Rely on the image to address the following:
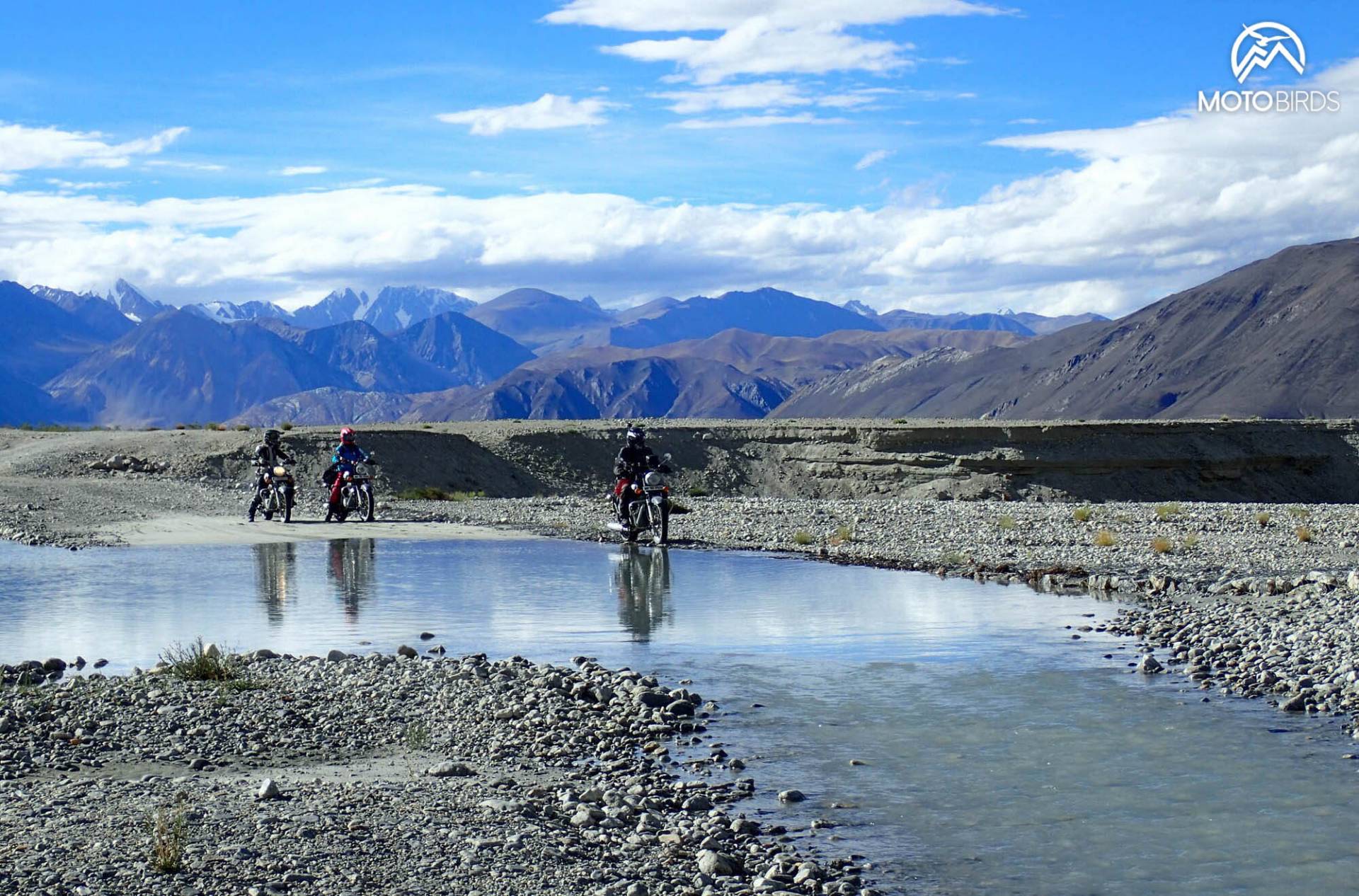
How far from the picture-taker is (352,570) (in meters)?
23.1

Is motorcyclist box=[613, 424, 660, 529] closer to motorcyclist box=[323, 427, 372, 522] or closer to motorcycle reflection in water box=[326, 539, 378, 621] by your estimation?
motorcycle reflection in water box=[326, 539, 378, 621]

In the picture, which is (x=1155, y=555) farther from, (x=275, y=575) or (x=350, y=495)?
(x=350, y=495)

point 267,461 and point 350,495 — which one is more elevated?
point 267,461

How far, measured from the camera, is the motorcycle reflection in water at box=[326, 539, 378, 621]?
758 inches

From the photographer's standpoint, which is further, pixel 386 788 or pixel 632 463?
pixel 632 463

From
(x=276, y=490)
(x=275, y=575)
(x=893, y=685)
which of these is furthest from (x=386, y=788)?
(x=276, y=490)

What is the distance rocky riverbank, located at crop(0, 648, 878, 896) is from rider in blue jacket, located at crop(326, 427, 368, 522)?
17.3 m

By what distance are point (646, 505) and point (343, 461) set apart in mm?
7865

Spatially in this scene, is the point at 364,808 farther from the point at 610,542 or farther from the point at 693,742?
the point at 610,542

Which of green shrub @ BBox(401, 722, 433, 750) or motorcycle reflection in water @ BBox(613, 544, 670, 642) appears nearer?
green shrub @ BBox(401, 722, 433, 750)

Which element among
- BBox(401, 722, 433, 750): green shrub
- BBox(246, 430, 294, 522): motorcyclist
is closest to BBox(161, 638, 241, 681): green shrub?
BBox(401, 722, 433, 750): green shrub

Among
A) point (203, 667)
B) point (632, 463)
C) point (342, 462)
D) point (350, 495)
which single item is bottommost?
point (203, 667)

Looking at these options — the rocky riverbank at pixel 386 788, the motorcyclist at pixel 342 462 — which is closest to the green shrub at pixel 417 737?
the rocky riverbank at pixel 386 788

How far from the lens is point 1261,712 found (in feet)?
39.6
